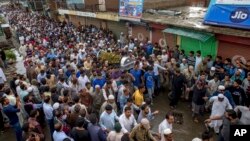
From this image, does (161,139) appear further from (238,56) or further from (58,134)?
(238,56)

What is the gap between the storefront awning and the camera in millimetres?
12241

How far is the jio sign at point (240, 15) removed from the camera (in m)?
10.9

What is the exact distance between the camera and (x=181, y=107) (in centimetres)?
1016

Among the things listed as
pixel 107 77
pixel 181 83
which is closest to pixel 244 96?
pixel 181 83

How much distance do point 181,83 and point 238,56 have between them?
367 centimetres

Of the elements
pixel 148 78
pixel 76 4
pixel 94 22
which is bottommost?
pixel 148 78

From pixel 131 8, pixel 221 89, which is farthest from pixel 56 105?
pixel 131 8

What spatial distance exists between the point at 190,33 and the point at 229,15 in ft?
6.75

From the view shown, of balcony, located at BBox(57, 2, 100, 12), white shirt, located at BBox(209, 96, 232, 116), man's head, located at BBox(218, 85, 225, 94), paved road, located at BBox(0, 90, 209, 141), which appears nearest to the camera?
white shirt, located at BBox(209, 96, 232, 116)

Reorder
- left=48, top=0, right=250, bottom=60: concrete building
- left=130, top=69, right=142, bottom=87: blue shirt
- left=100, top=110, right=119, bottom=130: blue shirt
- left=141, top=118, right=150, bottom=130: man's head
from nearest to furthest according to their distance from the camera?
left=141, top=118, right=150, bottom=130: man's head
left=100, top=110, right=119, bottom=130: blue shirt
left=130, top=69, right=142, bottom=87: blue shirt
left=48, top=0, right=250, bottom=60: concrete building

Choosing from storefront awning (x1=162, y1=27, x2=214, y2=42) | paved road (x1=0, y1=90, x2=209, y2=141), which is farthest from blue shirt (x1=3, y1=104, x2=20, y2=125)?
storefront awning (x1=162, y1=27, x2=214, y2=42)

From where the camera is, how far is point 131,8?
55.3ft

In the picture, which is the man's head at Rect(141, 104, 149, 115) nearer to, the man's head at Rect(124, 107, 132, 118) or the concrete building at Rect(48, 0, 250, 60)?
the man's head at Rect(124, 107, 132, 118)

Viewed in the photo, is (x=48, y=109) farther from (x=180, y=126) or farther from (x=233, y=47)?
(x=233, y=47)
